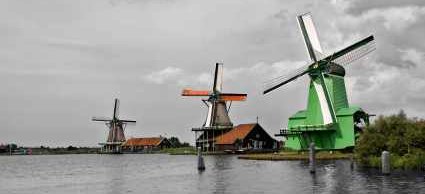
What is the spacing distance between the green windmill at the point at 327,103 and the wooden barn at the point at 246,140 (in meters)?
27.8

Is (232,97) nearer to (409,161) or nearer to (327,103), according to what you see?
(327,103)

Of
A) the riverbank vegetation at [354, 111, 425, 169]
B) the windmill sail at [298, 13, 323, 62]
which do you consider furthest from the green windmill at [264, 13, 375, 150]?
the riverbank vegetation at [354, 111, 425, 169]

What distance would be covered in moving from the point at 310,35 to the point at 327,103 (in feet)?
33.7

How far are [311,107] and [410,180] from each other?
4284cm

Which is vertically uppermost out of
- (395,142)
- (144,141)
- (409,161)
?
(144,141)

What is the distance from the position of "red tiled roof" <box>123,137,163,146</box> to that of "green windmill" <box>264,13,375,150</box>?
248 ft

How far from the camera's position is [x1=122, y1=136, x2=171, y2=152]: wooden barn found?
15050cm

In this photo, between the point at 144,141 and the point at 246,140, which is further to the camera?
the point at 144,141

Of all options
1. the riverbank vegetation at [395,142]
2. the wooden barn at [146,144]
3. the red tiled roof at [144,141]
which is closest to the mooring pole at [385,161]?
the riverbank vegetation at [395,142]

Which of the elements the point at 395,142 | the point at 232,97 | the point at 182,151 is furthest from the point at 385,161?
the point at 182,151

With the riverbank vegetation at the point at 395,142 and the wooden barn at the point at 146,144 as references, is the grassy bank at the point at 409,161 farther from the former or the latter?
the wooden barn at the point at 146,144

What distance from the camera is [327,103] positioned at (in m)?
75.2

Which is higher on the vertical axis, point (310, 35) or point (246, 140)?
point (310, 35)

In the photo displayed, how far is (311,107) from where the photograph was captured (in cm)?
7844
